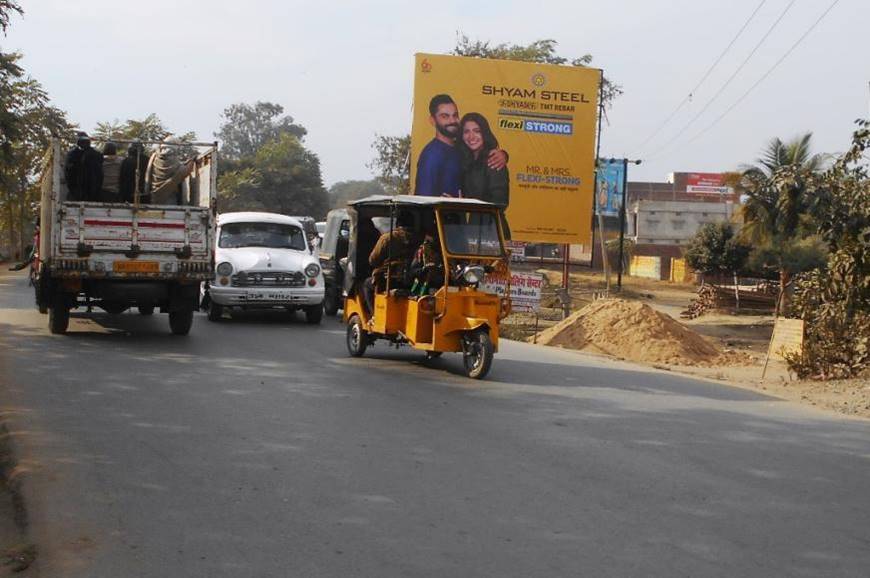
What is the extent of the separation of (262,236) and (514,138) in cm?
964

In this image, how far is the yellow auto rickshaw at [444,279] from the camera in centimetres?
1202

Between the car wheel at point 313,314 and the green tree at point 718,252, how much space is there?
26.2 meters

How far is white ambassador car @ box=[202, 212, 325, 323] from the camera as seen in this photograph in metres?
17.9

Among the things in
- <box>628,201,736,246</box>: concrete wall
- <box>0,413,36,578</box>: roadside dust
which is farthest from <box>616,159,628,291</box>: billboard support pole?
<box>0,413,36,578</box>: roadside dust

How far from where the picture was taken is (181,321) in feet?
51.1

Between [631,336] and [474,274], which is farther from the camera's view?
[631,336]

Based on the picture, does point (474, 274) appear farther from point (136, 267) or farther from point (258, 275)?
point (258, 275)

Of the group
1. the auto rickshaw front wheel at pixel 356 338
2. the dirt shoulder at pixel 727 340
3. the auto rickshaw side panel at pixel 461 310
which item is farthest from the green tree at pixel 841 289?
the auto rickshaw front wheel at pixel 356 338

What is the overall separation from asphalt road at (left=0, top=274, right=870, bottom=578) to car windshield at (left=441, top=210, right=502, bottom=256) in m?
1.57

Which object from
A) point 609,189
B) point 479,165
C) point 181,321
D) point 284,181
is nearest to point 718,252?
point 609,189

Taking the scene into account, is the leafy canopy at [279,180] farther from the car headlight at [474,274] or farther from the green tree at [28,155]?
the car headlight at [474,274]

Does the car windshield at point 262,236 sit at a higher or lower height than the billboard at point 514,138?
lower

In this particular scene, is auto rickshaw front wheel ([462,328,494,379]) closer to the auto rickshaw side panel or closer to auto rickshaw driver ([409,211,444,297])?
the auto rickshaw side panel

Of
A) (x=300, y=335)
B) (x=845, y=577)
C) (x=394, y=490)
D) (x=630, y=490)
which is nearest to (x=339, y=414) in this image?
(x=394, y=490)
